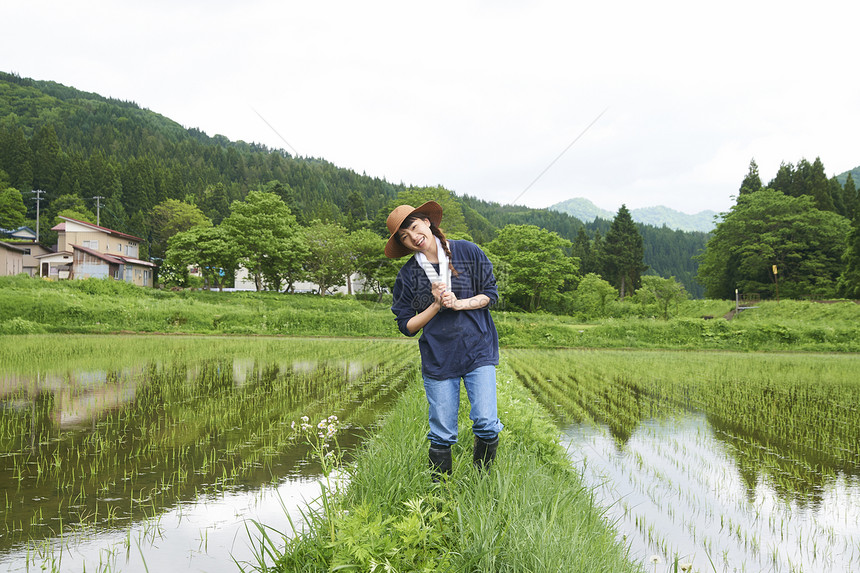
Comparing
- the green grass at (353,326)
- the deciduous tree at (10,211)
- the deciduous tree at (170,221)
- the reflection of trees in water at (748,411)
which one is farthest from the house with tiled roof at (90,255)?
the reflection of trees in water at (748,411)

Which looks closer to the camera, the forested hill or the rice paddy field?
the rice paddy field

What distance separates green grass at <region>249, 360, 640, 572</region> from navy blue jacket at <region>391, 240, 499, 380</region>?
1.91 feet

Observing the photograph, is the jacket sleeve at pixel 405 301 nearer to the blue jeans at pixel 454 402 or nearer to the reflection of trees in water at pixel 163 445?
the blue jeans at pixel 454 402

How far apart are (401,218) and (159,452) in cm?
340

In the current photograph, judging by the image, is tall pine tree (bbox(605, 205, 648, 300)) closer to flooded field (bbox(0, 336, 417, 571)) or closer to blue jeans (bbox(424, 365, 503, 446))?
flooded field (bbox(0, 336, 417, 571))

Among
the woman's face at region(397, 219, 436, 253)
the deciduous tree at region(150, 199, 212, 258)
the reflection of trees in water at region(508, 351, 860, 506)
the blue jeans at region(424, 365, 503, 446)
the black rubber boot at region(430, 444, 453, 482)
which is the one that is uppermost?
the deciduous tree at region(150, 199, 212, 258)

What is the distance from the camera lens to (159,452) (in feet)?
15.4

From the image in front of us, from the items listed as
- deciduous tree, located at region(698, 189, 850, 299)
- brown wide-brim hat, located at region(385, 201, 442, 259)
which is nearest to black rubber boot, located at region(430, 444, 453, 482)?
brown wide-brim hat, located at region(385, 201, 442, 259)

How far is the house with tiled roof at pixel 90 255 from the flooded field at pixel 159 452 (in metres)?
31.4

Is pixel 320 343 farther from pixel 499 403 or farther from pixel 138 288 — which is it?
pixel 138 288

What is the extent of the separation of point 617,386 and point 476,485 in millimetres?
7790

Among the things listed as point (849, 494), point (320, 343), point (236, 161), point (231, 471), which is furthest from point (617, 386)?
point (236, 161)

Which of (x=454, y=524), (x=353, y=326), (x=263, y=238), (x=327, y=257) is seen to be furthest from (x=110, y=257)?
(x=454, y=524)

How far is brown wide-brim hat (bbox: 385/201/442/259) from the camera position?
2.81 meters
